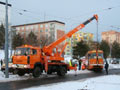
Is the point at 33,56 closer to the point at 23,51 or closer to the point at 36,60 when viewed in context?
the point at 36,60

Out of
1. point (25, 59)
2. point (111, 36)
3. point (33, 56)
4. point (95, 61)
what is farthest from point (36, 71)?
point (111, 36)

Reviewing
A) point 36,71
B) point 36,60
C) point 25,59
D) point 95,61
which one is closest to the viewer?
point 25,59

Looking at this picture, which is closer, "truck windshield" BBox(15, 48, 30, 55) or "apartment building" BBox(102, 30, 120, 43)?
"truck windshield" BBox(15, 48, 30, 55)

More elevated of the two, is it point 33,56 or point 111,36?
point 111,36

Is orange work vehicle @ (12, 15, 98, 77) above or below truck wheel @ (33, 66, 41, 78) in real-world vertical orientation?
above

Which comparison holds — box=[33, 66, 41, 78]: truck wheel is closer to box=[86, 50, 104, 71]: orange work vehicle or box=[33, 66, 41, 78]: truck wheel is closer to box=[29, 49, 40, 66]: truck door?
box=[29, 49, 40, 66]: truck door

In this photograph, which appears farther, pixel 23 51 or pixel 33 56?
pixel 33 56

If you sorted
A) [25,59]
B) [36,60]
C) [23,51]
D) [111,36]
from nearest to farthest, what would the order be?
[25,59] < [23,51] < [36,60] < [111,36]

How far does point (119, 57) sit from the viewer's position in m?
78.8

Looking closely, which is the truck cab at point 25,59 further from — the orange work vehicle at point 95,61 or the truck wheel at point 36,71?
the orange work vehicle at point 95,61

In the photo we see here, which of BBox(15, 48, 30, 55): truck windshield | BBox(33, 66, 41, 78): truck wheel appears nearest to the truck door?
BBox(15, 48, 30, 55): truck windshield

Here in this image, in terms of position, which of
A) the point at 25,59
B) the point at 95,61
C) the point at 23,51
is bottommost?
the point at 95,61

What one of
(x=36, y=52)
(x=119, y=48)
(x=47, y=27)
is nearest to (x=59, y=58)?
(x=36, y=52)

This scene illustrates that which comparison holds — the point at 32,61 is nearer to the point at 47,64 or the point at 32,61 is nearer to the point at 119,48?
the point at 47,64
